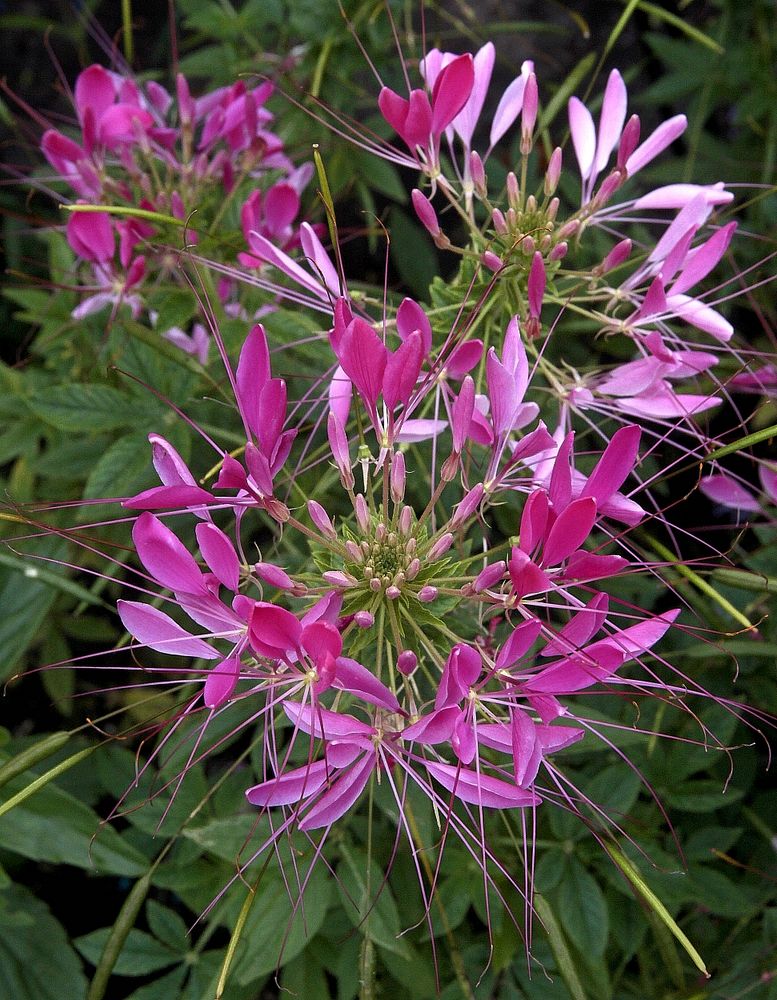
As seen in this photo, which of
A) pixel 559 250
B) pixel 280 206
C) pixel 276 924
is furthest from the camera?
pixel 280 206

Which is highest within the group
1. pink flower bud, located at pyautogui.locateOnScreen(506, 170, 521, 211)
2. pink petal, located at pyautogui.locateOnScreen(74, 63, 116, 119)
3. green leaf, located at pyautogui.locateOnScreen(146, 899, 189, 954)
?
pink flower bud, located at pyautogui.locateOnScreen(506, 170, 521, 211)

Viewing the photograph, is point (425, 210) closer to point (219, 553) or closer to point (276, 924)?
point (219, 553)

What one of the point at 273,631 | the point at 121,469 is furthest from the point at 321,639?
the point at 121,469

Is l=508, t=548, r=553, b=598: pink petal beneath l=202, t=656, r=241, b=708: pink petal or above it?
above

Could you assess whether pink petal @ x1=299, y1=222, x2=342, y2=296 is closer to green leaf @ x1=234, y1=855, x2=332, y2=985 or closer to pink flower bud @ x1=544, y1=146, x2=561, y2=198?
pink flower bud @ x1=544, y1=146, x2=561, y2=198

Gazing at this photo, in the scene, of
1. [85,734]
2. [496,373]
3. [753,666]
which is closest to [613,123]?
[496,373]

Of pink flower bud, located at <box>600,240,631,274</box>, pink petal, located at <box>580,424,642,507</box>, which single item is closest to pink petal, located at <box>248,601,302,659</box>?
pink petal, located at <box>580,424,642,507</box>

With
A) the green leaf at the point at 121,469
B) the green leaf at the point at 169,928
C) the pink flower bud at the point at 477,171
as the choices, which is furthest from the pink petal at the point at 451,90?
the green leaf at the point at 169,928
